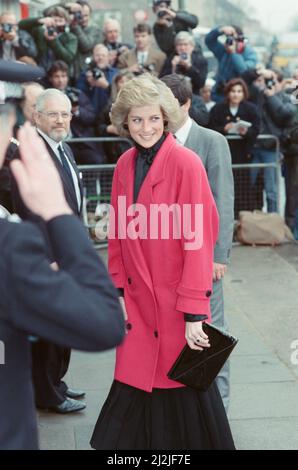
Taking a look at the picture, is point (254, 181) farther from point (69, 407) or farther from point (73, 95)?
point (69, 407)

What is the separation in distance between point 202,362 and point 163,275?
43 centimetres

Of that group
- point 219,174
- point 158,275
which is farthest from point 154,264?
point 219,174

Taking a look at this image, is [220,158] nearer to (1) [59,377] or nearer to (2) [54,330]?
(1) [59,377]

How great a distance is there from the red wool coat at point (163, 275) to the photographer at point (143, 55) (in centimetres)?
677

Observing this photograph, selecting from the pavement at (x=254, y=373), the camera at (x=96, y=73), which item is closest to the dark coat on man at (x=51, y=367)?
the pavement at (x=254, y=373)

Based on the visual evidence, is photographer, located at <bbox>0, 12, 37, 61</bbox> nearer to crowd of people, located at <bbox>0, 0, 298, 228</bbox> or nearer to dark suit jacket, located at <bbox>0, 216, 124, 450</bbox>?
crowd of people, located at <bbox>0, 0, 298, 228</bbox>

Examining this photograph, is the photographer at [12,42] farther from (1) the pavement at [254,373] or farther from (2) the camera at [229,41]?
(1) the pavement at [254,373]

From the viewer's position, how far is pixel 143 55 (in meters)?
10.9

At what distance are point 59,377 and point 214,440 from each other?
141 cm

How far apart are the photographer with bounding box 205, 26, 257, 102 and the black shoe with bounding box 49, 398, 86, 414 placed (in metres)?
6.64

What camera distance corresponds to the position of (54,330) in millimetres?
1883

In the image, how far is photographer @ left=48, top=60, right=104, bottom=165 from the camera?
9969mm

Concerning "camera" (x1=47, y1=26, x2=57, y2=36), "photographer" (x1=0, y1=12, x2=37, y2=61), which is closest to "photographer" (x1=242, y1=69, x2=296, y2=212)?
"camera" (x1=47, y1=26, x2=57, y2=36)
